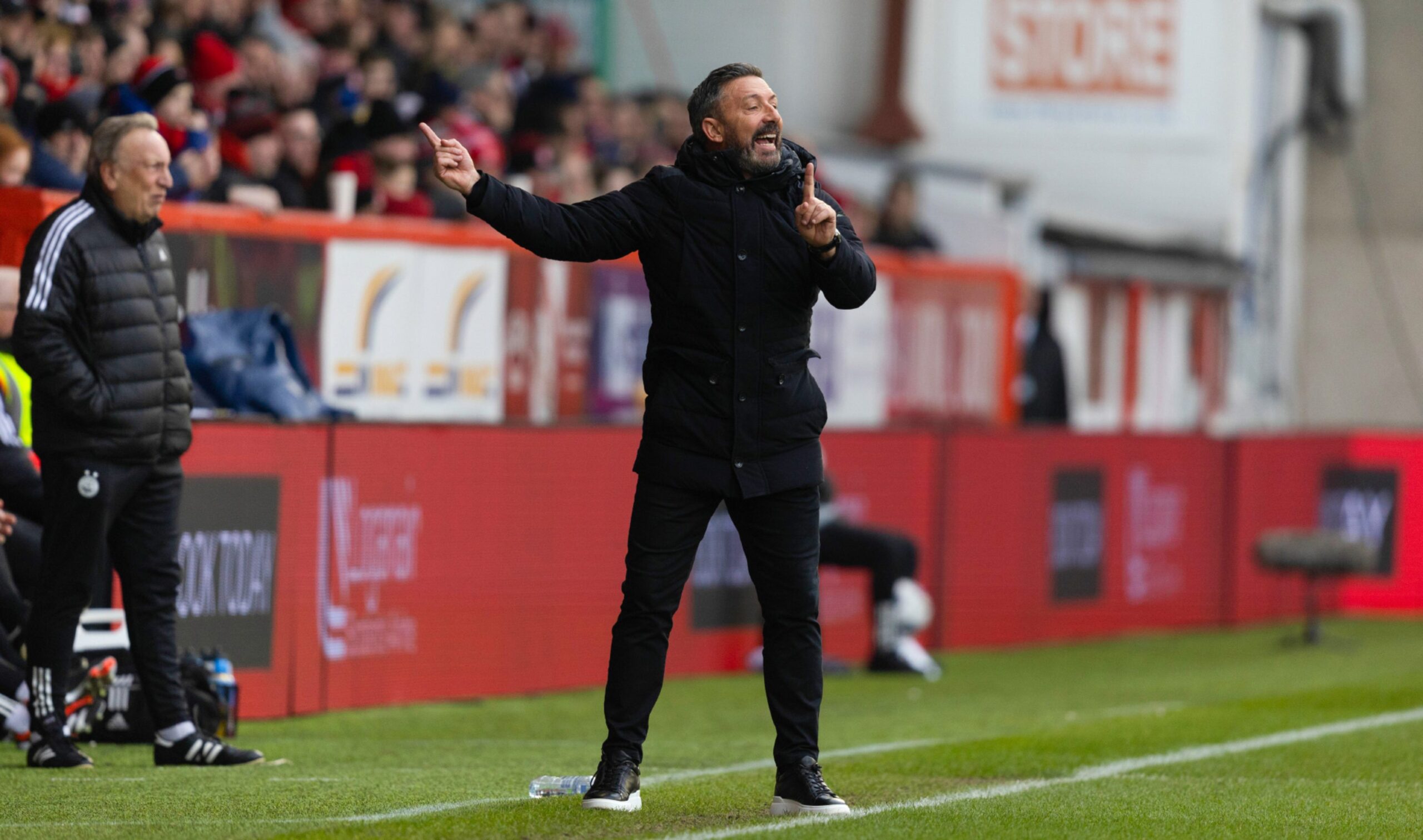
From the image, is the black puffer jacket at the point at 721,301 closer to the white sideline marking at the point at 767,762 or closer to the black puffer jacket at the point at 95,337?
the white sideline marking at the point at 767,762

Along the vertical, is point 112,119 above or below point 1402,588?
above

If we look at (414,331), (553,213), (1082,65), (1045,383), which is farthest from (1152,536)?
(553,213)

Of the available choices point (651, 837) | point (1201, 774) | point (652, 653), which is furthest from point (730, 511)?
point (1201, 774)

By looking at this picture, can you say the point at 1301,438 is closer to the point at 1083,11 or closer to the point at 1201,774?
the point at 1083,11

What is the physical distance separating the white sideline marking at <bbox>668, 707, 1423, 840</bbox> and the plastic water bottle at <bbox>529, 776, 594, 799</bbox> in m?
0.75

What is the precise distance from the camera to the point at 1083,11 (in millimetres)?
23672

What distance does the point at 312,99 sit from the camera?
14.8 metres

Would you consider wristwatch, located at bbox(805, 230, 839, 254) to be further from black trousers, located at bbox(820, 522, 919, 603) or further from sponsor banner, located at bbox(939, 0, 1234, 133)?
sponsor banner, located at bbox(939, 0, 1234, 133)

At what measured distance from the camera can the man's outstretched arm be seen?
6672 millimetres

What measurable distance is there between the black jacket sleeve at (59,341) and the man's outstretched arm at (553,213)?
186cm

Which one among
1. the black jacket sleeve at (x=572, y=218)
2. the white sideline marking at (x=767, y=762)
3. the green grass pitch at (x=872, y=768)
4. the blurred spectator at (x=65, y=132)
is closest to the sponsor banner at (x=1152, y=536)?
the green grass pitch at (x=872, y=768)

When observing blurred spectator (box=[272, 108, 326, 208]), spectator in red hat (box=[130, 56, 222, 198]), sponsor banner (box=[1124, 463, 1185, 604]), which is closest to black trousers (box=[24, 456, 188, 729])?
spectator in red hat (box=[130, 56, 222, 198])

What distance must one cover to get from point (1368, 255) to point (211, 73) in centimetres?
1572

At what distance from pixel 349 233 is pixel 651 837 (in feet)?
21.7
